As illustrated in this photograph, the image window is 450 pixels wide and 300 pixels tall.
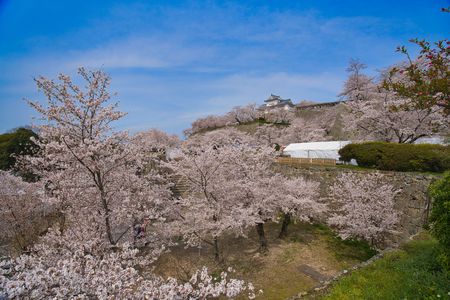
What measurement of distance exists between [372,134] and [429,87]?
17271mm

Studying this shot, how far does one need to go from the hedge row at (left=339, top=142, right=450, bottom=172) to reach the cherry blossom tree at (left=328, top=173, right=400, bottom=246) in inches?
69.3

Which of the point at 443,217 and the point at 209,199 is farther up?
the point at 443,217

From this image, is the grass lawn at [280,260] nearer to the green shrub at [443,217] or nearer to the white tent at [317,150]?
the green shrub at [443,217]

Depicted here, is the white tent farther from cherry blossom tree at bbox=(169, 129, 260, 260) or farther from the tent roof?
cherry blossom tree at bbox=(169, 129, 260, 260)

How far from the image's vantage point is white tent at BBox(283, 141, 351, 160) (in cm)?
2084

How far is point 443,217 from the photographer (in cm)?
464

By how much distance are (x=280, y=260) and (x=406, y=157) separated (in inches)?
342

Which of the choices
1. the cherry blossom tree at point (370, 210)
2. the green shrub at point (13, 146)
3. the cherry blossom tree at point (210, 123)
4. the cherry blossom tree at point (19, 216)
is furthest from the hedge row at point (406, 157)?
the cherry blossom tree at point (210, 123)

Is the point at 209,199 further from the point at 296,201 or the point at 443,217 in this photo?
the point at 443,217

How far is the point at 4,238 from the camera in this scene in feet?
41.5

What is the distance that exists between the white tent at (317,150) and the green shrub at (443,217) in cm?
1607

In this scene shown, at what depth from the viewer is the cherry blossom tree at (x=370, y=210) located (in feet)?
35.7

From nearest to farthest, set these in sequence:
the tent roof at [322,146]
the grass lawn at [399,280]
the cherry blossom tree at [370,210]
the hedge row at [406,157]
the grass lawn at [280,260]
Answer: the grass lawn at [399,280]
the grass lawn at [280,260]
the cherry blossom tree at [370,210]
the hedge row at [406,157]
the tent roof at [322,146]

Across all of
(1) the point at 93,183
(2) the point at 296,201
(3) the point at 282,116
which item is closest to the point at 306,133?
(3) the point at 282,116
